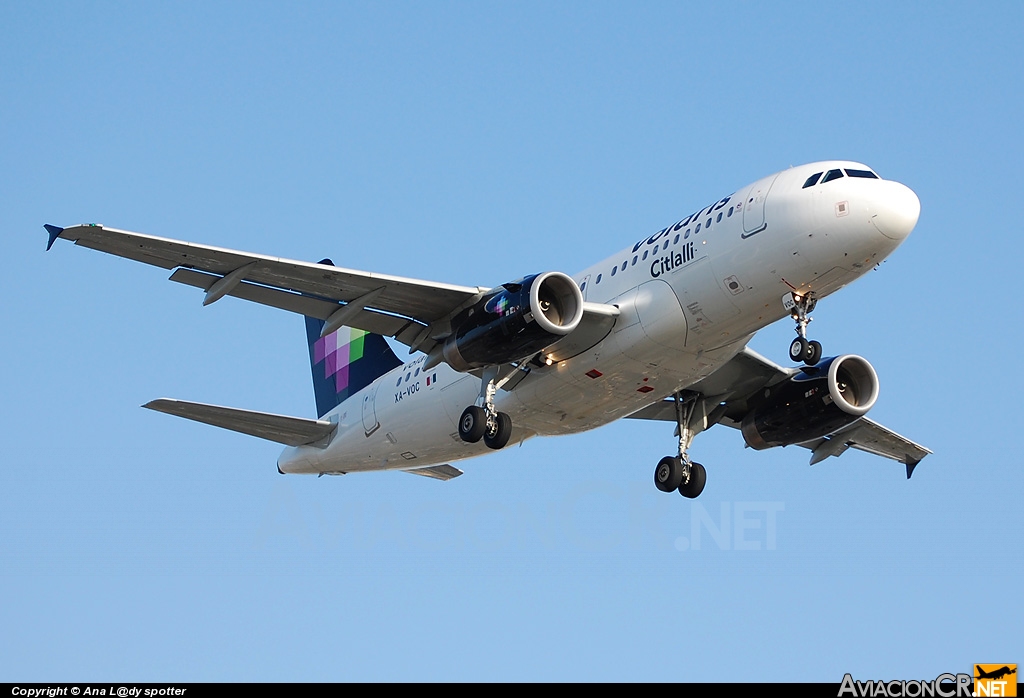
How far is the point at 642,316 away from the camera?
29156mm

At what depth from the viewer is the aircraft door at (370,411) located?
116ft

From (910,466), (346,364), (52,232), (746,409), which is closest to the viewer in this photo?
(52,232)

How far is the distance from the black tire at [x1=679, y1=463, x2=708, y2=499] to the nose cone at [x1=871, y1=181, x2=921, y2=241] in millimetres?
9482

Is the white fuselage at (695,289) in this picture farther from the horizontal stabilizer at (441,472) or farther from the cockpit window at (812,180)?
the horizontal stabilizer at (441,472)

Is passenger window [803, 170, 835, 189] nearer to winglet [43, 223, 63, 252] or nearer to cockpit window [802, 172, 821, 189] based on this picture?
cockpit window [802, 172, 821, 189]

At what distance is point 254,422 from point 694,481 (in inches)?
443

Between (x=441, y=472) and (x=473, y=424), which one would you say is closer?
(x=473, y=424)

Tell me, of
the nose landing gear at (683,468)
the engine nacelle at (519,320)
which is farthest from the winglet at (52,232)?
the nose landing gear at (683,468)

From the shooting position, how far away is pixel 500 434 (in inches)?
1229

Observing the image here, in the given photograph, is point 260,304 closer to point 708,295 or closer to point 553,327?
point 553,327

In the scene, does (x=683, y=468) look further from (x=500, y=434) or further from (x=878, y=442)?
(x=878, y=442)

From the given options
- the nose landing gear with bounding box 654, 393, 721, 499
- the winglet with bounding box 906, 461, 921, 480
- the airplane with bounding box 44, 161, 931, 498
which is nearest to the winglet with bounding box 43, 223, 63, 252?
the airplane with bounding box 44, 161, 931, 498

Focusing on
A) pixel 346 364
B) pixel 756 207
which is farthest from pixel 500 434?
pixel 346 364

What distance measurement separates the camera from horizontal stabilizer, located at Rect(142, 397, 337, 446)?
3262cm
